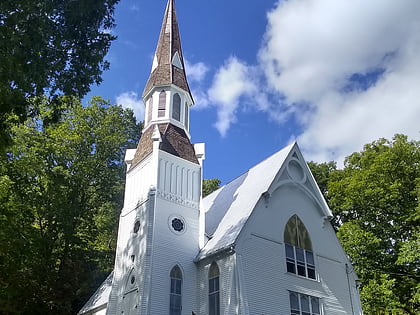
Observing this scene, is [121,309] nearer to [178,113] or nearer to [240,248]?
[240,248]

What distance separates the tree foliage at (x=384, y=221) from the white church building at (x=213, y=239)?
602cm

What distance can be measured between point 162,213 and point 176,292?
3568 mm

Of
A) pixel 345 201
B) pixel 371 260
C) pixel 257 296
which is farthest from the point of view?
pixel 345 201

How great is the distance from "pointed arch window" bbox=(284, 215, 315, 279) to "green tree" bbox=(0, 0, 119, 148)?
37.8ft

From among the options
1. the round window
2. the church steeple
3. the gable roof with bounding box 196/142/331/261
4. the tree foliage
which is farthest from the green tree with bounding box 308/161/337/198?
the round window

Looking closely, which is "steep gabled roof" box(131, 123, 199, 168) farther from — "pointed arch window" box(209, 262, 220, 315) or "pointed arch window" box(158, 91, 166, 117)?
"pointed arch window" box(209, 262, 220, 315)

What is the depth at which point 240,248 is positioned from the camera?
18.4m

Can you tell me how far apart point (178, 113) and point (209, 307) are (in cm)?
1071

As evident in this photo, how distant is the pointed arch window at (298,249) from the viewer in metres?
20.3

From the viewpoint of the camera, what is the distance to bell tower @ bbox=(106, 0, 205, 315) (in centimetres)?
1883

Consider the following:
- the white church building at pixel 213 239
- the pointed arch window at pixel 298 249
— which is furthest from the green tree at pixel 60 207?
the pointed arch window at pixel 298 249

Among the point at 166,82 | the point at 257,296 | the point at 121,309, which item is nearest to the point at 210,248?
the point at 257,296

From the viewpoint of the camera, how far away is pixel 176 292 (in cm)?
1898

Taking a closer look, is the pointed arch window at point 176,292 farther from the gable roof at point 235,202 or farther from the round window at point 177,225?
the round window at point 177,225
